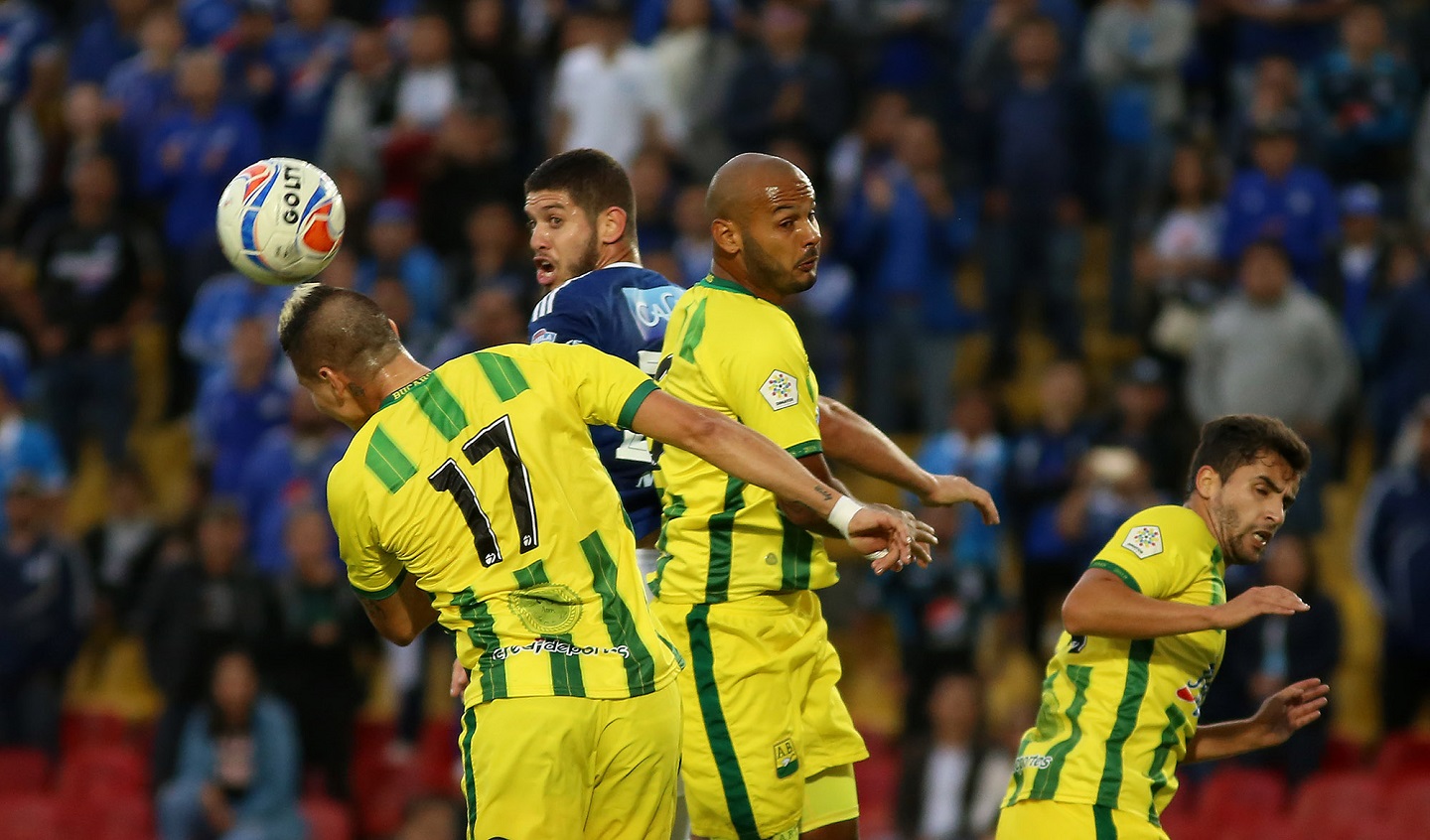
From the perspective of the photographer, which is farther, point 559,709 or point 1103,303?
point 1103,303

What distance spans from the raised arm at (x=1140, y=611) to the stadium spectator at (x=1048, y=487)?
22.1 feet

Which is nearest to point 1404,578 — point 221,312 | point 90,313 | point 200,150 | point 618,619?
point 618,619

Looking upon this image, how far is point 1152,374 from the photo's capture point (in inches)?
541

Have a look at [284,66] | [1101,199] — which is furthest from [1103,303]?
[284,66]

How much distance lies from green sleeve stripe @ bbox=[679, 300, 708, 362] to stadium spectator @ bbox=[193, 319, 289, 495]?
358 inches

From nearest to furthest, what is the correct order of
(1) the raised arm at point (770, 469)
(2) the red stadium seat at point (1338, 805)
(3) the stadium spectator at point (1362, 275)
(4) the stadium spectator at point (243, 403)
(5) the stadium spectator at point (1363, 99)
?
(1) the raised arm at point (770, 469)
(2) the red stadium seat at point (1338, 805)
(3) the stadium spectator at point (1362, 275)
(5) the stadium spectator at point (1363, 99)
(4) the stadium spectator at point (243, 403)

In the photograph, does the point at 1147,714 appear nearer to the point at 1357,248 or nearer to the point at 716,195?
the point at 716,195

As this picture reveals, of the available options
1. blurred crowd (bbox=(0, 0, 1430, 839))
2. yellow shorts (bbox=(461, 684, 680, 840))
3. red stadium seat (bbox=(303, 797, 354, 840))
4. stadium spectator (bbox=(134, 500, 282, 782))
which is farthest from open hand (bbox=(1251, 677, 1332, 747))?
stadium spectator (bbox=(134, 500, 282, 782))

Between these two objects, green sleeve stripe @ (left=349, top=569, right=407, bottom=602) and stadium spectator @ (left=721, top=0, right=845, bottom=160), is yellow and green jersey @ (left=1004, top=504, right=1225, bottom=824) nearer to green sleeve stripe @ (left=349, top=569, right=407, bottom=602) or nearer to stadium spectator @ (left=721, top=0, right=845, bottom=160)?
green sleeve stripe @ (left=349, top=569, right=407, bottom=602)

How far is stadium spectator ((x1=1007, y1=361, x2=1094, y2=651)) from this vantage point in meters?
13.0

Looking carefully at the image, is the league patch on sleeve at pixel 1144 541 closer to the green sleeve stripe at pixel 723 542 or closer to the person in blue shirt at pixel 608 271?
the green sleeve stripe at pixel 723 542

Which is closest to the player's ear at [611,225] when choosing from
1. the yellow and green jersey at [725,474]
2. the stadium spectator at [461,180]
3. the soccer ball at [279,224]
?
the yellow and green jersey at [725,474]

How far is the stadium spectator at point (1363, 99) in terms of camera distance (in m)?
14.5

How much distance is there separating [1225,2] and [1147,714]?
419 inches
